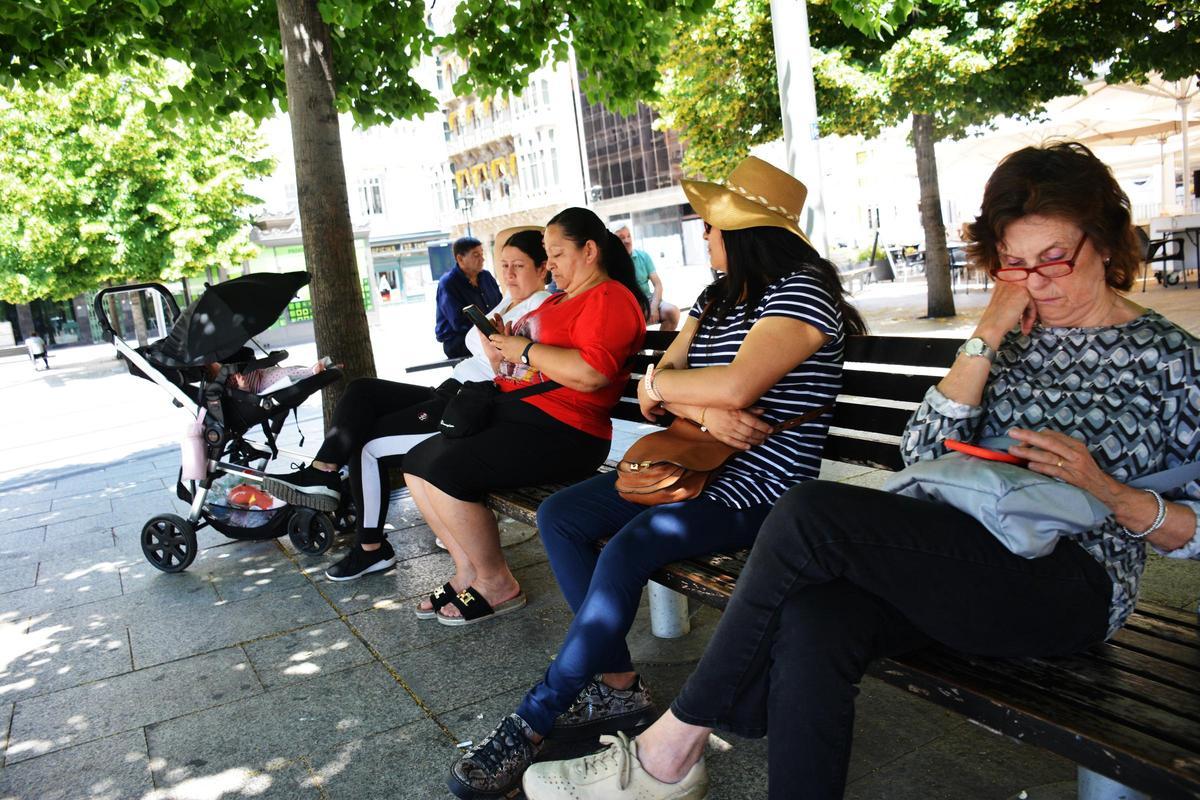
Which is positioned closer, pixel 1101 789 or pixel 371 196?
pixel 1101 789

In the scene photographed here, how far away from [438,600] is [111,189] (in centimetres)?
2303

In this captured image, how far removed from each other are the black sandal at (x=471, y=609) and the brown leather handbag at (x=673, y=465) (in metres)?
1.37

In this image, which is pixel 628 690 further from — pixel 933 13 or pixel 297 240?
pixel 297 240

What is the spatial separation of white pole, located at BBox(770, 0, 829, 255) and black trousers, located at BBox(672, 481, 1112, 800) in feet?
18.1

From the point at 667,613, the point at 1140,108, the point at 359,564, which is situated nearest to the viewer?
the point at 667,613

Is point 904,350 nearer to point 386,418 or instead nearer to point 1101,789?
point 1101,789

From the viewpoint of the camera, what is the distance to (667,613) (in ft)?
12.7

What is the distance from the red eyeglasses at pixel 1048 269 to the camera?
7.75ft

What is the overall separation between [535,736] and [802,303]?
147 cm

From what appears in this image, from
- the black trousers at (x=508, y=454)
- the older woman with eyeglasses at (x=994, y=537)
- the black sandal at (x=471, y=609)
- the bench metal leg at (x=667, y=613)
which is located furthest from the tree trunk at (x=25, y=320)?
the older woman with eyeglasses at (x=994, y=537)

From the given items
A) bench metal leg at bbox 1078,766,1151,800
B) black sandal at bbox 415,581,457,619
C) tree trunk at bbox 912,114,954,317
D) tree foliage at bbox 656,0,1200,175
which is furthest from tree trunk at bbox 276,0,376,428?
tree trunk at bbox 912,114,954,317

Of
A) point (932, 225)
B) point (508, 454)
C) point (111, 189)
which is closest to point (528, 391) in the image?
point (508, 454)

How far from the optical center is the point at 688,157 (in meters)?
17.6

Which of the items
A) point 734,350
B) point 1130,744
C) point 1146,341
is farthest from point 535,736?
point 1146,341
